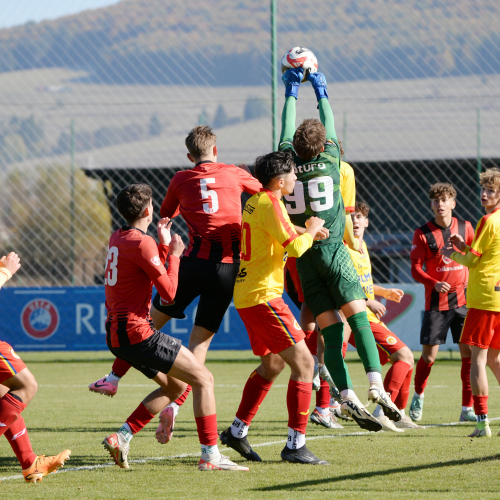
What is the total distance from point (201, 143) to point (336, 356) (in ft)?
5.94

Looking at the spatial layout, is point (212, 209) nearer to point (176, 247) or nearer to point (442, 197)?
point (176, 247)

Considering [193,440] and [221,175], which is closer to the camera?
[221,175]

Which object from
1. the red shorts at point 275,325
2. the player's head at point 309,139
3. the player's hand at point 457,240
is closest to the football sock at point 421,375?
the player's hand at point 457,240

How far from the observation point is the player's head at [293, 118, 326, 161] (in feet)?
17.9

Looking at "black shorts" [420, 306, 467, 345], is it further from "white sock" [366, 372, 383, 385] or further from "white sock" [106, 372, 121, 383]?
"white sock" [106, 372, 121, 383]

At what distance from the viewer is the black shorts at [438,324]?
774cm

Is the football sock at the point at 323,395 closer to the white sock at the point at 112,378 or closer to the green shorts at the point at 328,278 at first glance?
the green shorts at the point at 328,278

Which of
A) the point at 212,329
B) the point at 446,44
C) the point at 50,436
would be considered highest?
the point at 446,44

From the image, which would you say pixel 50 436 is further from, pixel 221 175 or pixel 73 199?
pixel 73 199

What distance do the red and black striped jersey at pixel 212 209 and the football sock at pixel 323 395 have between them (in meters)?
1.75

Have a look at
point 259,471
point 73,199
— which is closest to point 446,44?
point 73,199

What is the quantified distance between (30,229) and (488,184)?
10562 mm

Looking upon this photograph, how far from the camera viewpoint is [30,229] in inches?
583

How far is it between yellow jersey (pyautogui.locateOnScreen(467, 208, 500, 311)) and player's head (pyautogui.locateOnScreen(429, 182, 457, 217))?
4.55ft
